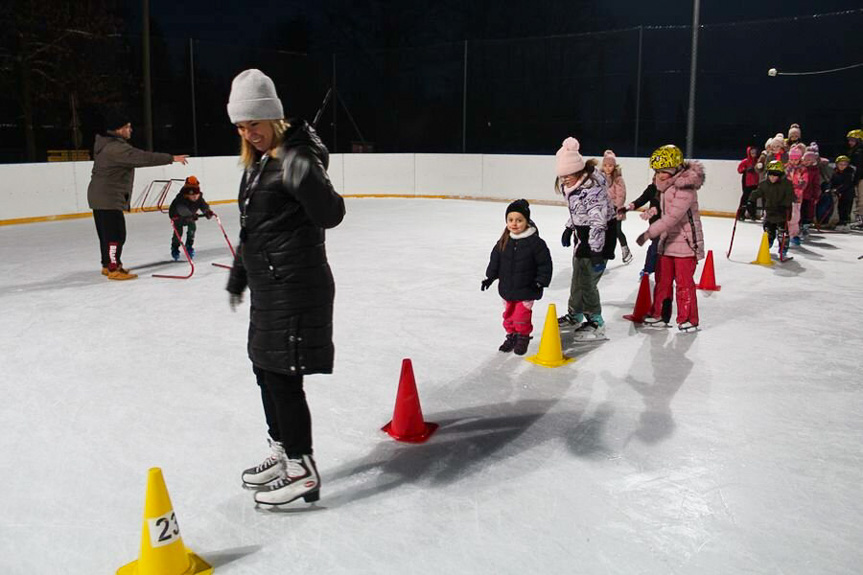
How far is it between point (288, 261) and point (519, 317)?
255 cm

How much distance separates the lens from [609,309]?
648cm

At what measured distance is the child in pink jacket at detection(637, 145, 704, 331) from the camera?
5500mm

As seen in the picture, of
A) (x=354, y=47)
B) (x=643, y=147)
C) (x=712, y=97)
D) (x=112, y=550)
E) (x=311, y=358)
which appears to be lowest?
(x=112, y=550)

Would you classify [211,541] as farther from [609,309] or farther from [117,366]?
[609,309]

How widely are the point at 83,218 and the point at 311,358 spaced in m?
11.3

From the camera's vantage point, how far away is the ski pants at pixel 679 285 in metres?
5.60

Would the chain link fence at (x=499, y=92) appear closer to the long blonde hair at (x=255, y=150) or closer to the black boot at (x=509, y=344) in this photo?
the black boot at (x=509, y=344)

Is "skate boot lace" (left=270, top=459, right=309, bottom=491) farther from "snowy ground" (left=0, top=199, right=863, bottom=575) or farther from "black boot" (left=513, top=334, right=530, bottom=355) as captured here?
"black boot" (left=513, top=334, right=530, bottom=355)

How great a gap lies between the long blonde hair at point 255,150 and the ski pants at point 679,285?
12.3 ft

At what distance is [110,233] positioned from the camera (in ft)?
24.3

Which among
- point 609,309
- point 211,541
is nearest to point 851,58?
point 609,309

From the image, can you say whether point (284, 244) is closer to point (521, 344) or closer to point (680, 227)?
point (521, 344)

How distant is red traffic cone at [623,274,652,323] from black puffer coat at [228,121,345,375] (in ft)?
12.5

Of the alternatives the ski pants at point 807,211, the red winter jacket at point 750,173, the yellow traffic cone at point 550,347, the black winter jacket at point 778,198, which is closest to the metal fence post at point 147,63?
the red winter jacket at point 750,173
